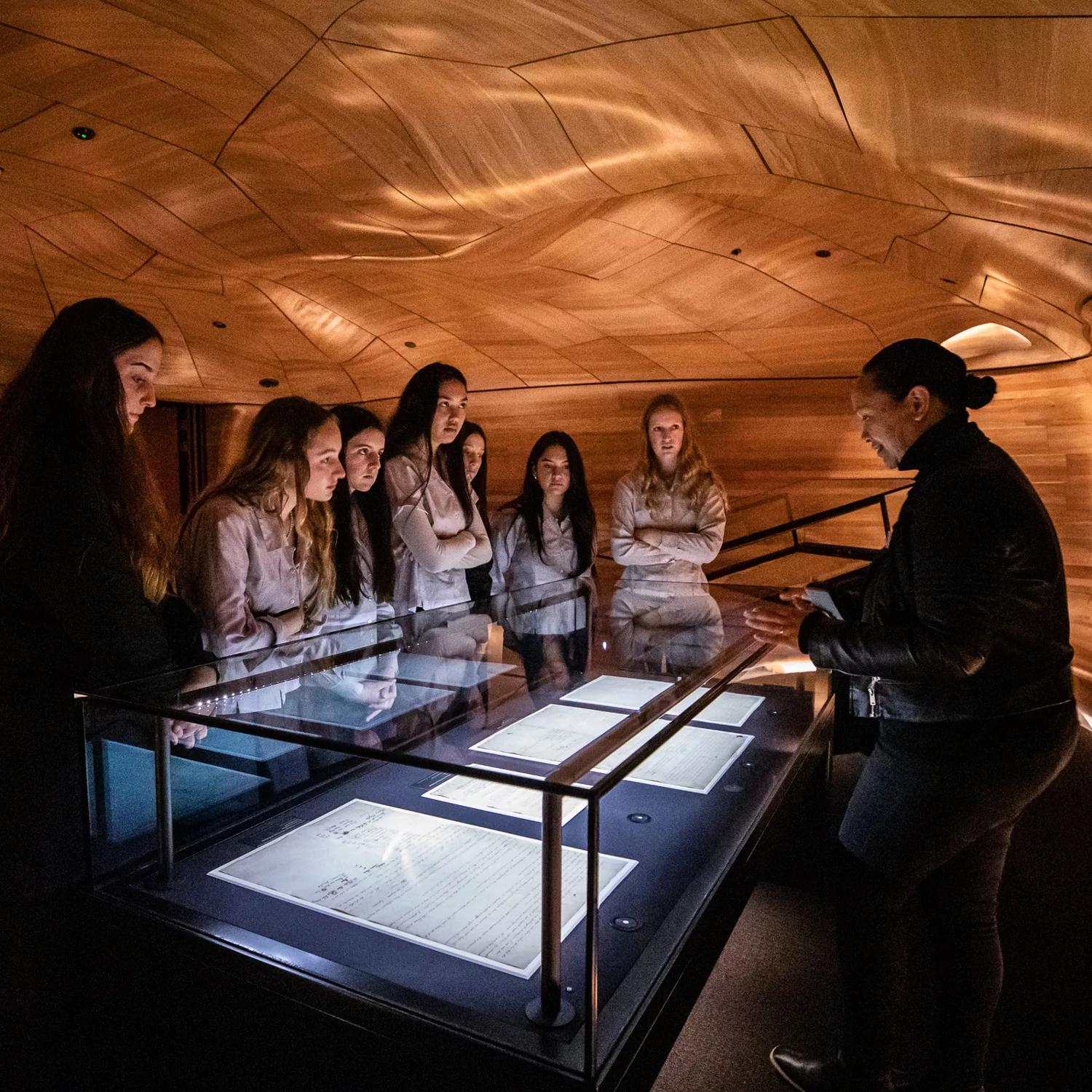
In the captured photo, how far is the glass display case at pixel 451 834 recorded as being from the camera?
1.03m

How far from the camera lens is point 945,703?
157 centimetres

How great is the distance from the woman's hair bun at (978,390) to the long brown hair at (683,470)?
7.30 feet

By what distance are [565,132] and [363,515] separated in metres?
2.23

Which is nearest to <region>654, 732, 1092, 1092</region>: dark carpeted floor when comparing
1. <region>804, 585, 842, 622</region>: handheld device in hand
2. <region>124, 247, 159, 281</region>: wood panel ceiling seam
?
<region>804, 585, 842, 622</region>: handheld device in hand

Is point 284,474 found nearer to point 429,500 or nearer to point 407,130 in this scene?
point 429,500

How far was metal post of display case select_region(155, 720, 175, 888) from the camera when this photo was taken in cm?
133

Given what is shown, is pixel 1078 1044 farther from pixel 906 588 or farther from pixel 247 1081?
pixel 247 1081

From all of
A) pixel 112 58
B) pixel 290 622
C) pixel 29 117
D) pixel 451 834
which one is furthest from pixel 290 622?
pixel 29 117

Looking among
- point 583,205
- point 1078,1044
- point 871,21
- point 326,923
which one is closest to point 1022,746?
point 1078,1044

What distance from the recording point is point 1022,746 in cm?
155

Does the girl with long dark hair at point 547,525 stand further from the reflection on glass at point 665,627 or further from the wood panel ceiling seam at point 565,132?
the wood panel ceiling seam at point 565,132

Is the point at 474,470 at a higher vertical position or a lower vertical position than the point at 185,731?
higher

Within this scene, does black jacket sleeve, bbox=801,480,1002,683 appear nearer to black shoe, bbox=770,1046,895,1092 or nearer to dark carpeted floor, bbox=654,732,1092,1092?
black shoe, bbox=770,1046,895,1092

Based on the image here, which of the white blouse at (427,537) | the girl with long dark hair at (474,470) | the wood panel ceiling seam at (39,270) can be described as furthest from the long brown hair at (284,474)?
the wood panel ceiling seam at (39,270)
